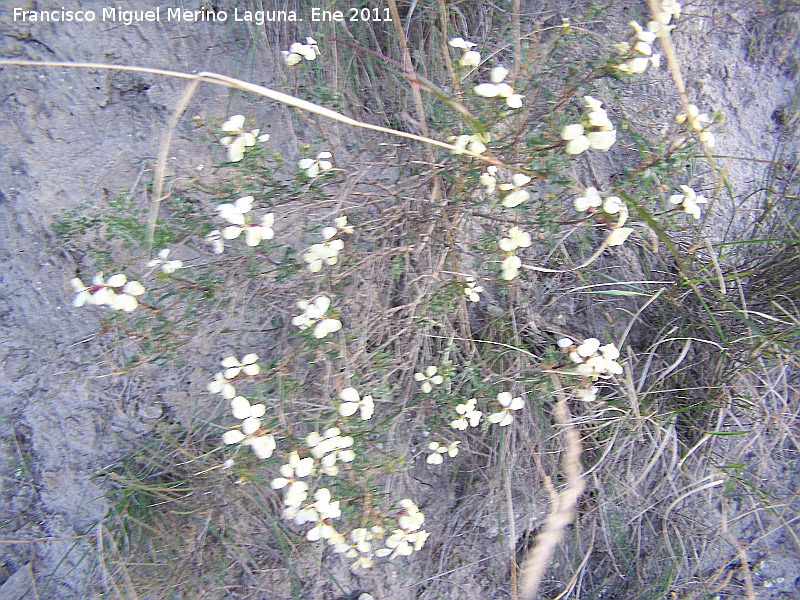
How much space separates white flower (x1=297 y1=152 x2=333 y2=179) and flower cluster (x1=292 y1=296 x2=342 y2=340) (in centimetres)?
31

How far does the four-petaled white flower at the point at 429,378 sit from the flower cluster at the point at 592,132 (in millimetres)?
659

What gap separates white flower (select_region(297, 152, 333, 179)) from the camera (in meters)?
1.35

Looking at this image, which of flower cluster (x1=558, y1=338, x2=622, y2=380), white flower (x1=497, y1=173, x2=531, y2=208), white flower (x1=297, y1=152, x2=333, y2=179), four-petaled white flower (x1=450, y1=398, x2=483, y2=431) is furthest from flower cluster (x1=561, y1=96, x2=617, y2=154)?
four-petaled white flower (x1=450, y1=398, x2=483, y2=431)

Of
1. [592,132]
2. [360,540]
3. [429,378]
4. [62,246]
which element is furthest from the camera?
[62,246]

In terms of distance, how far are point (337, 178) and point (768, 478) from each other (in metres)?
1.71

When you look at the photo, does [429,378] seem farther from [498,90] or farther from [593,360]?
[498,90]

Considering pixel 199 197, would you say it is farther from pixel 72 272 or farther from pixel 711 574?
pixel 711 574

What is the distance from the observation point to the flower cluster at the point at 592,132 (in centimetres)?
113

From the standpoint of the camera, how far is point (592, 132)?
45.2 inches

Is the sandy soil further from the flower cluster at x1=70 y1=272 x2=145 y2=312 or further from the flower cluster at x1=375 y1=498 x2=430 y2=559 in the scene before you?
the flower cluster at x1=375 y1=498 x2=430 y2=559

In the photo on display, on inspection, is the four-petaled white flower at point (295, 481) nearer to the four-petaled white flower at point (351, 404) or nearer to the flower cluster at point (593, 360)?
the four-petaled white flower at point (351, 404)

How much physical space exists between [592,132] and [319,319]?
2.40ft

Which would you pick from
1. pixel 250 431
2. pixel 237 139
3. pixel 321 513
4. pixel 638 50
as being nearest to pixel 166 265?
pixel 237 139

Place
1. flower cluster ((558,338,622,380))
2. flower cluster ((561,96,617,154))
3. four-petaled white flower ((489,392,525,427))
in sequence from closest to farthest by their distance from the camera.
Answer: flower cluster ((561,96,617,154)) < flower cluster ((558,338,622,380)) < four-petaled white flower ((489,392,525,427))
